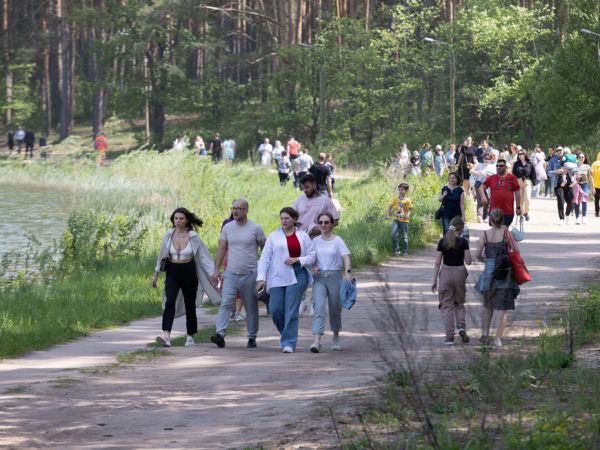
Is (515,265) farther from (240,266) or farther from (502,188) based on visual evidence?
(502,188)

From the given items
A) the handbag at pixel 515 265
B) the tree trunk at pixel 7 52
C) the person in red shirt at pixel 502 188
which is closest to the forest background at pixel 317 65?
the tree trunk at pixel 7 52

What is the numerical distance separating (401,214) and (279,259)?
10884 mm

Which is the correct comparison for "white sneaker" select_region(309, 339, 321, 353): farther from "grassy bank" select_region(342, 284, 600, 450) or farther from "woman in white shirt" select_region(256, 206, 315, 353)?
"grassy bank" select_region(342, 284, 600, 450)

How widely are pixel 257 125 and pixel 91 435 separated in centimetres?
6272

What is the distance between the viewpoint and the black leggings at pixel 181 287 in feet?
48.8

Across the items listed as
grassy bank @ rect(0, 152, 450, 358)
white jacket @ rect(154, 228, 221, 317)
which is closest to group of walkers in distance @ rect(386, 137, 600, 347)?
grassy bank @ rect(0, 152, 450, 358)

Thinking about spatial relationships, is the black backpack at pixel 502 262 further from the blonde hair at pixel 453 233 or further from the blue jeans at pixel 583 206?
the blue jeans at pixel 583 206

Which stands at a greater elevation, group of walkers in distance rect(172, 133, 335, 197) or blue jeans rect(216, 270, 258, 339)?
group of walkers in distance rect(172, 133, 335, 197)

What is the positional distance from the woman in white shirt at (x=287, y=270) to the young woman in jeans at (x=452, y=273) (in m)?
1.44

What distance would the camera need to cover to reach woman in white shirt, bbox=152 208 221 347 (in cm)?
1480

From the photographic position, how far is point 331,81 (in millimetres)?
69375

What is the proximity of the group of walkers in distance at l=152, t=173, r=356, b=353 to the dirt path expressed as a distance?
347 mm

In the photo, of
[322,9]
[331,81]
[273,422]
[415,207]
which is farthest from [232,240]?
[322,9]

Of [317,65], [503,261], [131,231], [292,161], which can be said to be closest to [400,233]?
[131,231]
